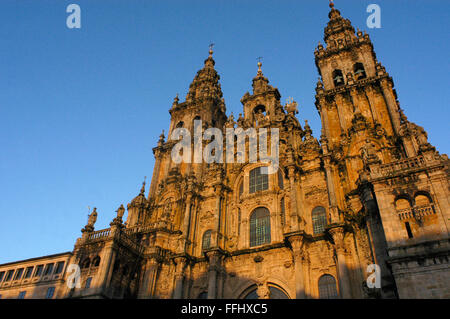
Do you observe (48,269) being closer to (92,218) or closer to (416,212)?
(92,218)

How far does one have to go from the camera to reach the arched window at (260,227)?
95.6ft

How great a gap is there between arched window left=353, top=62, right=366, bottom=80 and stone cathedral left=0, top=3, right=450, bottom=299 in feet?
0.46

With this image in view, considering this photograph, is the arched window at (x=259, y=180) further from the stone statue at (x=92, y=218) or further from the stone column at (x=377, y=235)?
the stone statue at (x=92, y=218)

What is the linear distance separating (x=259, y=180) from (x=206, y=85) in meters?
21.0

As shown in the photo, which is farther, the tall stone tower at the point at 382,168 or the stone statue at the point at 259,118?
the stone statue at the point at 259,118

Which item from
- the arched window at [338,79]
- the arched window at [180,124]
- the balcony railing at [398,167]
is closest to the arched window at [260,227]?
the balcony railing at [398,167]

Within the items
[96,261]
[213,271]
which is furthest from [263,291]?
[96,261]

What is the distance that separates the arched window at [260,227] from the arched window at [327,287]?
5.30 meters

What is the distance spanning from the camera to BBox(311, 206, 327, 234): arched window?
89.7 feet

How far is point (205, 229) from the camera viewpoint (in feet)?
106

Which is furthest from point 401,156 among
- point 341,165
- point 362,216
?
point 362,216

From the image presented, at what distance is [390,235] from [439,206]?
2.89 metres

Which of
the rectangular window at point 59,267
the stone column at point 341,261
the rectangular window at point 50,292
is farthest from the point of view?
the rectangular window at point 59,267
